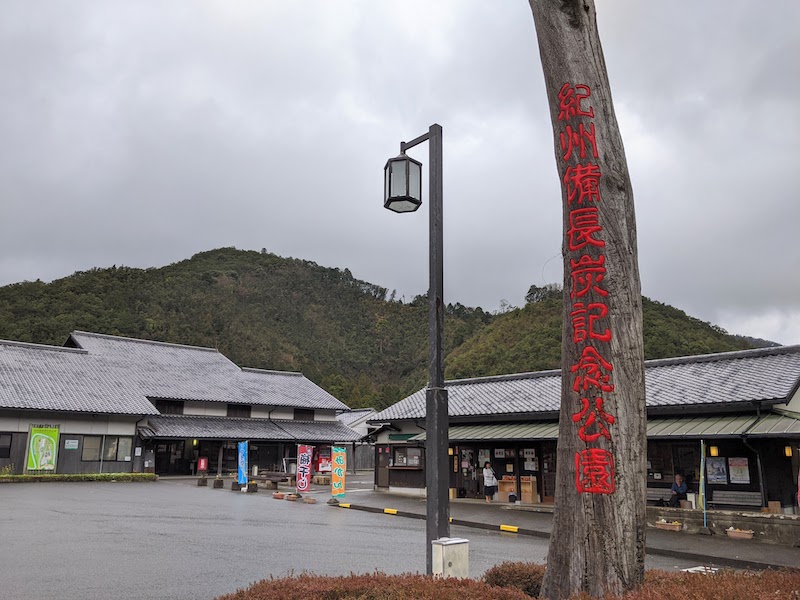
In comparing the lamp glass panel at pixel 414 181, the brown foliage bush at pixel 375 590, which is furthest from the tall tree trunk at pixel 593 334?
the lamp glass panel at pixel 414 181

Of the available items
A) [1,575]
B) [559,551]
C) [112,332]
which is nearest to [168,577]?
[1,575]

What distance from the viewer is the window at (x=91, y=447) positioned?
100 feet

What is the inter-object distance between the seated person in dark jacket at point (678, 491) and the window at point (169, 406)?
2838 centimetres

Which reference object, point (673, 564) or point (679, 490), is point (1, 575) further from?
point (679, 490)

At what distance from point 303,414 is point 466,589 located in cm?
3879

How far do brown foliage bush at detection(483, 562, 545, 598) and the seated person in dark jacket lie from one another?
1232 cm

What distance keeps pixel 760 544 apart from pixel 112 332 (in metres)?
59.4

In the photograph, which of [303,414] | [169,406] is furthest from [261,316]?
[169,406]

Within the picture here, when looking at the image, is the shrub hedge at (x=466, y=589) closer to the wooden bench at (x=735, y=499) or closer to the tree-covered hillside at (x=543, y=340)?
the wooden bench at (x=735, y=499)

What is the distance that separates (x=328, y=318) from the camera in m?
101

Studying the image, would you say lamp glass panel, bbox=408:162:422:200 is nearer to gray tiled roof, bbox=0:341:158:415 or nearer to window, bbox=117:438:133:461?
gray tiled roof, bbox=0:341:158:415

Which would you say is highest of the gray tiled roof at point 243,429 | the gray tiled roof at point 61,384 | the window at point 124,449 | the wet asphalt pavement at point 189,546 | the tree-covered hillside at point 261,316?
the tree-covered hillside at point 261,316

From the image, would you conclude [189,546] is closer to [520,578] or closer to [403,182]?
[520,578]

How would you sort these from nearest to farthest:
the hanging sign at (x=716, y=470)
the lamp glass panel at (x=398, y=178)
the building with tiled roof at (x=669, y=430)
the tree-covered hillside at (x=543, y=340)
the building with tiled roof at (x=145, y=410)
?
the lamp glass panel at (x=398, y=178) < the building with tiled roof at (x=669, y=430) < the hanging sign at (x=716, y=470) < the building with tiled roof at (x=145, y=410) < the tree-covered hillside at (x=543, y=340)
